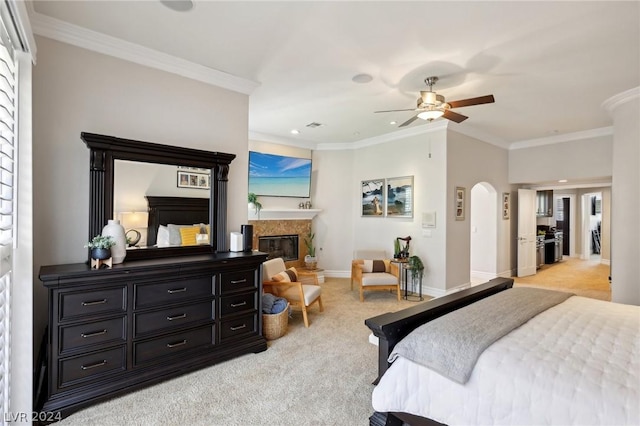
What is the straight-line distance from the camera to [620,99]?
13.0ft

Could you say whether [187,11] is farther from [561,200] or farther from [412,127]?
[561,200]

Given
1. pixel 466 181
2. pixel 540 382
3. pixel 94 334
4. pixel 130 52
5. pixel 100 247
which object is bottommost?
pixel 94 334

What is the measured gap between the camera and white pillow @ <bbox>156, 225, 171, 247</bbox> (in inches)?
116

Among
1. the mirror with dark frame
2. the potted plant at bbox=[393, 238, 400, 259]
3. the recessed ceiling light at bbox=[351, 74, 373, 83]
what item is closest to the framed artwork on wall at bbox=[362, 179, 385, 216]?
the potted plant at bbox=[393, 238, 400, 259]

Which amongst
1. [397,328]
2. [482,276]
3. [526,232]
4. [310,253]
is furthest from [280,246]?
[526,232]

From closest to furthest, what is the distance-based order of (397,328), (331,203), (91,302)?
(397,328), (91,302), (331,203)

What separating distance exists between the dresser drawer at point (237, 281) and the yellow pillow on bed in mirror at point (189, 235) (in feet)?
1.75

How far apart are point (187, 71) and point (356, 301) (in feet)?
12.6

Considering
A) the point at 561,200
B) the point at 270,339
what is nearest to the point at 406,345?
the point at 270,339

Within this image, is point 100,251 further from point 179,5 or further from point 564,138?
point 564,138

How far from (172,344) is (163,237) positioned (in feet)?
3.17

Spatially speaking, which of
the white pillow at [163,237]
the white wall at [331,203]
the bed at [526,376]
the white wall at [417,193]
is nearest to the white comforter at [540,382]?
the bed at [526,376]

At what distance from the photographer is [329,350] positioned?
3.19 meters

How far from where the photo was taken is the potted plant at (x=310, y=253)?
6469 mm
